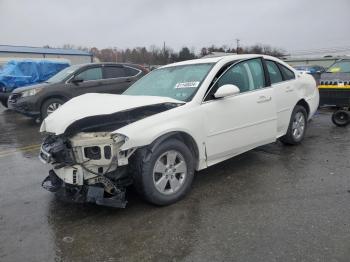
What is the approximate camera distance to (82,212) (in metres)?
4.02

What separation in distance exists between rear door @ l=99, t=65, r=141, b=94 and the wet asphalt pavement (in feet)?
17.8

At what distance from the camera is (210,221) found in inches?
144

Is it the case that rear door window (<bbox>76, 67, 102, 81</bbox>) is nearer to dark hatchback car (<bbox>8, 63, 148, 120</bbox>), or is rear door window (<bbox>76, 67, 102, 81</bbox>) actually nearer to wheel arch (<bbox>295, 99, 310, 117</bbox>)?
dark hatchback car (<bbox>8, 63, 148, 120</bbox>)

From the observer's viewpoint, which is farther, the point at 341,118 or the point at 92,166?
the point at 341,118

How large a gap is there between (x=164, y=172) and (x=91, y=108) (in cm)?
108

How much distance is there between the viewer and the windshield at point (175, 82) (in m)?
4.62

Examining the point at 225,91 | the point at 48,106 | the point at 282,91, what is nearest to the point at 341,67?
the point at 282,91

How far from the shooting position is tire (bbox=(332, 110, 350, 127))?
27.7ft

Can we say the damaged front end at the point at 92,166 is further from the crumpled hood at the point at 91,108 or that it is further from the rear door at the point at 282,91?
the rear door at the point at 282,91

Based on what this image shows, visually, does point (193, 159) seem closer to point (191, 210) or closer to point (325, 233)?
point (191, 210)

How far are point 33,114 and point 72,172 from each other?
7074 millimetres

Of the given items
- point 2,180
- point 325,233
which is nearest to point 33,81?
point 2,180

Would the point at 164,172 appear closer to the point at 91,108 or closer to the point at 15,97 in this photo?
the point at 91,108

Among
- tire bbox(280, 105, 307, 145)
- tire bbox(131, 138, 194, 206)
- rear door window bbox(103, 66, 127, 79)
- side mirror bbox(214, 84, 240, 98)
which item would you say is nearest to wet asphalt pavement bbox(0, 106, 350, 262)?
tire bbox(131, 138, 194, 206)
